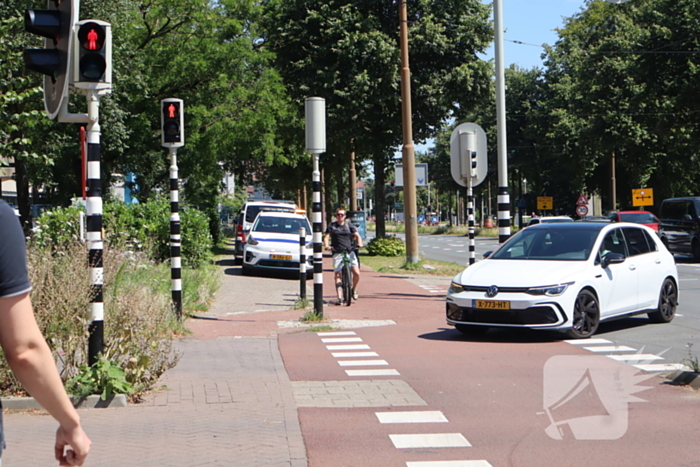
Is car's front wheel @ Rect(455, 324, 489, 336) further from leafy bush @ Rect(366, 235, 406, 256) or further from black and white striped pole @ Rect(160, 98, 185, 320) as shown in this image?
leafy bush @ Rect(366, 235, 406, 256)

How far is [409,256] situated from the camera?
986 inches

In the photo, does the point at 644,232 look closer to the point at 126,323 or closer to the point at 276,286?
the point at 126,323

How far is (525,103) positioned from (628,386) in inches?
2081

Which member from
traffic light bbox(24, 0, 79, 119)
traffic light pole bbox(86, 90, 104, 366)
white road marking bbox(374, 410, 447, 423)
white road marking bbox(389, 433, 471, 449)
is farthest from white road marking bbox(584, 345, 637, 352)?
traffic light bbox(24, 0, 79, 119)

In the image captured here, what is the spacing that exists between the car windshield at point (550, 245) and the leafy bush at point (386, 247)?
63.5 ft

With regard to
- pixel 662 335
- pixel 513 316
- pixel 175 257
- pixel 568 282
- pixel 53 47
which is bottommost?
pixel 662 335

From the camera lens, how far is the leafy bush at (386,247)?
31562 millimetres

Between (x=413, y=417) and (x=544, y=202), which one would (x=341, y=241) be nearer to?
(x=413, y=417)

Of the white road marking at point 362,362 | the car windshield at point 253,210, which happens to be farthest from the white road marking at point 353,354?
the car windshield at point 253,210

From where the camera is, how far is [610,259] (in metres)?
11.3

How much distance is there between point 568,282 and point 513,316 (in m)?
0.83

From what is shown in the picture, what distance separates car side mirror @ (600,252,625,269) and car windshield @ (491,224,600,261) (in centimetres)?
21

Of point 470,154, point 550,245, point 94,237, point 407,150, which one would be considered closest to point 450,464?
point 94,237

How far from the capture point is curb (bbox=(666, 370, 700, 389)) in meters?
7.79
